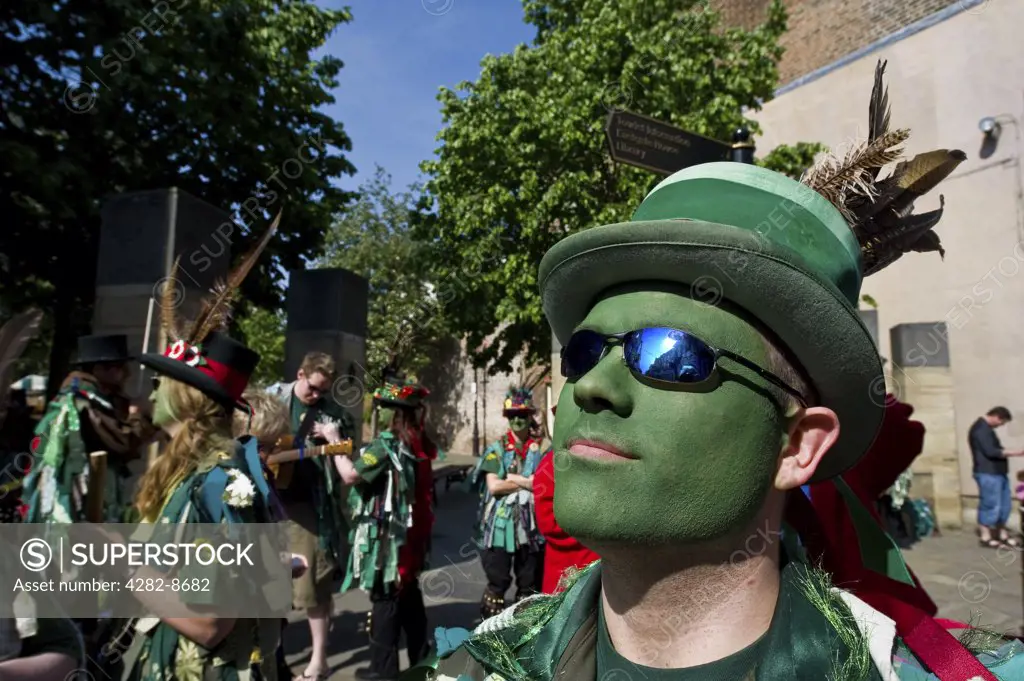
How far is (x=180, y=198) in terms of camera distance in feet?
21.5

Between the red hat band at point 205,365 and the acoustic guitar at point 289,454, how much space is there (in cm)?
179

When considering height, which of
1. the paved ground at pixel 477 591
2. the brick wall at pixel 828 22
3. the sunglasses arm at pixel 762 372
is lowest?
the paved ground at pixel 477 591

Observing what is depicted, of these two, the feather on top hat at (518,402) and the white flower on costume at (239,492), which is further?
the feather on top hat at (518,402)

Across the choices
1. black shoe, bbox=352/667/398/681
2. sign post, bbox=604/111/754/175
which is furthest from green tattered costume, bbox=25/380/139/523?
sign post, bbox=604/111/754/175

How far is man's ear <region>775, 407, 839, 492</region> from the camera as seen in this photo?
55.0 inches

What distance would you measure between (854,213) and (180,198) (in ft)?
20.8

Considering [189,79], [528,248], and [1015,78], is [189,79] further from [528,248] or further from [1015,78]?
[1015,78]

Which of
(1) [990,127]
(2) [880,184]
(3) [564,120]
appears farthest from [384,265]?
(2) [880,184]

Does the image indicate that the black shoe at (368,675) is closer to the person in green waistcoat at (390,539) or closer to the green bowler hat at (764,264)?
the person in green waistcoat at (390,539)

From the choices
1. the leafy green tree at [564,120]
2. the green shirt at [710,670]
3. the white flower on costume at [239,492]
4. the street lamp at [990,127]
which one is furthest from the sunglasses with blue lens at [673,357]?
the street lamp at [990,127]

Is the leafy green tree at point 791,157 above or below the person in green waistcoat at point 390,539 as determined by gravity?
above

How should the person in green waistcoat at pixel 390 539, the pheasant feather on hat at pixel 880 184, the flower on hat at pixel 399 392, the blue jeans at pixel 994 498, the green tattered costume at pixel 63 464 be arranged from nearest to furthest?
the pheasant feather on hat at pixel 880 184
the green tattered costume at pixel 63 464
the person in green waistcoat at pixel 390 539
the flower on hat at pixel 399 392
the blue jeans at pixel 994 498

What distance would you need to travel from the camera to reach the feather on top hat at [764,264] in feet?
4.35

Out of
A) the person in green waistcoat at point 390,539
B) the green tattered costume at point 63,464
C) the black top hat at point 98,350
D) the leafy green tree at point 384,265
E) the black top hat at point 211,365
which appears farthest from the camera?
the leafy green tree at point 384,265
